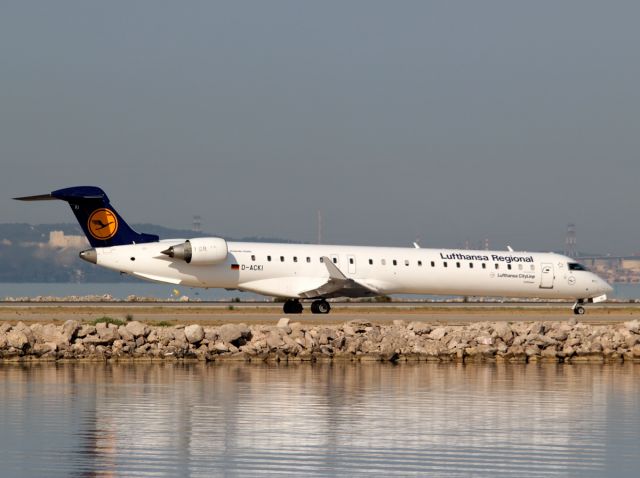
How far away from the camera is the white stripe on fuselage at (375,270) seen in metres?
44.1

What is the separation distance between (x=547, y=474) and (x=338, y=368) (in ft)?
41.7

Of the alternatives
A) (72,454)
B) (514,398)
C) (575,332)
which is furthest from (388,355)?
(72,454)

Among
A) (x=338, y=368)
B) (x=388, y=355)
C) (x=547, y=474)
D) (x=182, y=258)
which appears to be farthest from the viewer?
(x=182, y=258)

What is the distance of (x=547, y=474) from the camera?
1445cm

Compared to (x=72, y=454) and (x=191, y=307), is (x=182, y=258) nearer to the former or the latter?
(x=191, y=307)

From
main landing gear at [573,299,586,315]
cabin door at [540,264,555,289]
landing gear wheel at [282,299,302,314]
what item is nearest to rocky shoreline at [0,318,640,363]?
landing gear wheel at [282,299,302,314]

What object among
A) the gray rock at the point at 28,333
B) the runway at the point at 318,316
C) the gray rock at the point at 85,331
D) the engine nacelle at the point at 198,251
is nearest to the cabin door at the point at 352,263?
the runway at the point at 318,316

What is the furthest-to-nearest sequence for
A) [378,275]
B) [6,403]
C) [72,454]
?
[378,275] → [6,403] → [72,454]

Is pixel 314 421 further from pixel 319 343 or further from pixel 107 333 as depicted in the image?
pixel 107 333

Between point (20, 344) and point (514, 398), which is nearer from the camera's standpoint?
point (514, 398)

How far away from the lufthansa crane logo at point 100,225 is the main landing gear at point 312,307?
6.79 metres

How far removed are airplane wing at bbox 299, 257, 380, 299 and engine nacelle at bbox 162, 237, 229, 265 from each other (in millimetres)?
3531

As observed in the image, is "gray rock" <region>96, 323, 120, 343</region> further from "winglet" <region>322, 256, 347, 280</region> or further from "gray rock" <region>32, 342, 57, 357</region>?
"winglet" <region>322, 256, 347, 280</region>

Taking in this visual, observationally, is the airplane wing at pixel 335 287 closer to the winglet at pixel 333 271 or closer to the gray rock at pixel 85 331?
the winglet at pixel 333 271
